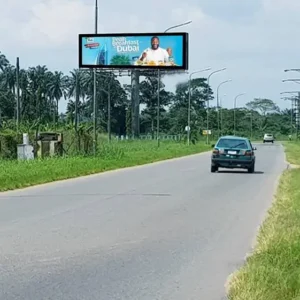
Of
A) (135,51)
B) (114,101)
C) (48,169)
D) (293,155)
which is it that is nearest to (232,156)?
(48,169)

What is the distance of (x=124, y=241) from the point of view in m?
12.1

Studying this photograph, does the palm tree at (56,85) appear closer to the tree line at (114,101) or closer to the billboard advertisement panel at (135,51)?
the tree line at (114,101)

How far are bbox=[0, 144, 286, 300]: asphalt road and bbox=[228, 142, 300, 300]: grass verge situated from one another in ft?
0.95

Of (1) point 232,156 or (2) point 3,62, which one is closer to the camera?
(1) point 232,156

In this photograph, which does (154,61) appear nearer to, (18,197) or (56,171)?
(56,171)

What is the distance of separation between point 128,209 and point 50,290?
8656mm

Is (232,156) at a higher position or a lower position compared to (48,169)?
higher

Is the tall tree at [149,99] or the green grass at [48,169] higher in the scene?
the tall tree at [149,99]

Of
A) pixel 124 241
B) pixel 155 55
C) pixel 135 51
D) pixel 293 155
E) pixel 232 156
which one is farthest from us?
pixel 135 51

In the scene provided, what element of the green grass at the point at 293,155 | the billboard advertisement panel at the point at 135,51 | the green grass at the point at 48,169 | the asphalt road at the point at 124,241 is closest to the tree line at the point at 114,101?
the green grass at the point at 293,155

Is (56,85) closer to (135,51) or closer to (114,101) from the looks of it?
(114,101)

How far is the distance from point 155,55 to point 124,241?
4986 cm

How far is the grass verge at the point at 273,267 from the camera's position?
7739 mm

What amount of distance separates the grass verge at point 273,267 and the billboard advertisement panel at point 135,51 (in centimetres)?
4612
